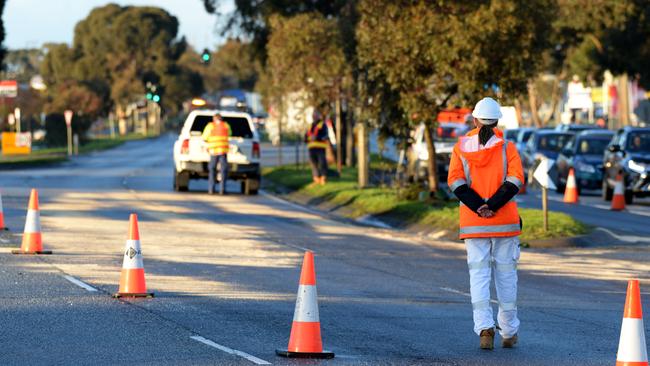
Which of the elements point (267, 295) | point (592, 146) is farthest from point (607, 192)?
point (267, 295)

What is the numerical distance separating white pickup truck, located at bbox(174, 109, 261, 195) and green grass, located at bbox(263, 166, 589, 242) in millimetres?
1472

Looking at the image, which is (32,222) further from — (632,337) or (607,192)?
(607,192)

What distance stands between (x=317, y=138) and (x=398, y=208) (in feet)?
28.5

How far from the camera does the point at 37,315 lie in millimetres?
12508

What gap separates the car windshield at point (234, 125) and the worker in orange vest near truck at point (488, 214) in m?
24.2

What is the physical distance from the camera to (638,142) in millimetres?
32406

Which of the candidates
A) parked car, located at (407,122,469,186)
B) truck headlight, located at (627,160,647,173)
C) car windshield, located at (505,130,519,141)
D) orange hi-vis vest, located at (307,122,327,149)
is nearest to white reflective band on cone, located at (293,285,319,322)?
truck headlight, located at (627,160,647,173)

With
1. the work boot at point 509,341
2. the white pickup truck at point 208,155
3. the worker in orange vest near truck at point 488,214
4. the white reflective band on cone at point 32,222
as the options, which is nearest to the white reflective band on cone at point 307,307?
the worker in orange vest near truck at point 488,214

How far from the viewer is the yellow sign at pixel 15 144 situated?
69.1 meters

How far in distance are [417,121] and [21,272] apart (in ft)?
40.4

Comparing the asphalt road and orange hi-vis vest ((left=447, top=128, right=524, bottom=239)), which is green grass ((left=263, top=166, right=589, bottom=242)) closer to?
the asphalt road

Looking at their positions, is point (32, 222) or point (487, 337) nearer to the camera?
point (487, 337)

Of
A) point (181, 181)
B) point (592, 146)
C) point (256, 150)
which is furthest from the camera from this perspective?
point (592, 146)

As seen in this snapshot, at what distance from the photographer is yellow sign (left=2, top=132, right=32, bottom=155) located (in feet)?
227
